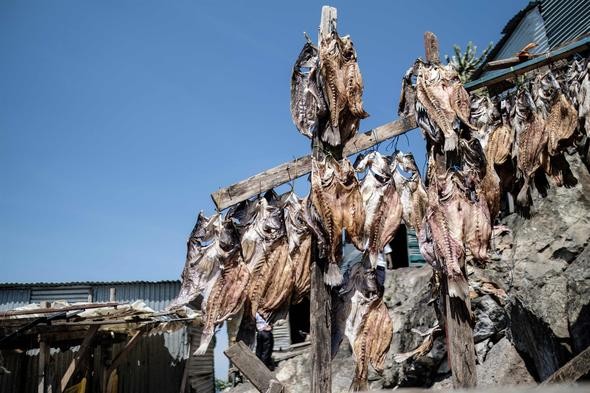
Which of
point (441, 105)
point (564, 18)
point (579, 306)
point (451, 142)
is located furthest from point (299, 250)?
point (564, 18)

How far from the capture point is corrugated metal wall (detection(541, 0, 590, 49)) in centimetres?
1608

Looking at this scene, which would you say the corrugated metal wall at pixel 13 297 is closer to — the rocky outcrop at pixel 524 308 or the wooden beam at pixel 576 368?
the rocky outcrop at pixel 524 308

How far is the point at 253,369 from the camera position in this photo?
3.67m

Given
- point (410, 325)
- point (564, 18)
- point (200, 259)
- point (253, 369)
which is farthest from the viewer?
point (564, 18)

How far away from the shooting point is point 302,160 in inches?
174

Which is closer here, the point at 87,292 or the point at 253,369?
the point at 253,369

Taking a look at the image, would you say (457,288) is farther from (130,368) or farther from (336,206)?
(130,368)

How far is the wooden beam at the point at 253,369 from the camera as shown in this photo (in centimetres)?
358

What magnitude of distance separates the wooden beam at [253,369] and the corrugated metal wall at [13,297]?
1683 cm

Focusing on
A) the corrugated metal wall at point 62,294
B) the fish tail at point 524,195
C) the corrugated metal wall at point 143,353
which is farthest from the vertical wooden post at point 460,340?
the corrugated metal wall at point 62,294

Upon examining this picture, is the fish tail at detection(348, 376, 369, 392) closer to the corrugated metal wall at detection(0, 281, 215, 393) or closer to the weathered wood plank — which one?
the weathered wood plank

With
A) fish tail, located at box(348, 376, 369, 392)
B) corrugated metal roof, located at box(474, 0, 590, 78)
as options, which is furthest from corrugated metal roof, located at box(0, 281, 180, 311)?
fish tail, located at box(348, 376, 369, 392)

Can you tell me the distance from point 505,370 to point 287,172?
6.10m

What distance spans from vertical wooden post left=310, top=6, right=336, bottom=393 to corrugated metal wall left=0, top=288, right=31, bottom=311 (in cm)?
1704
